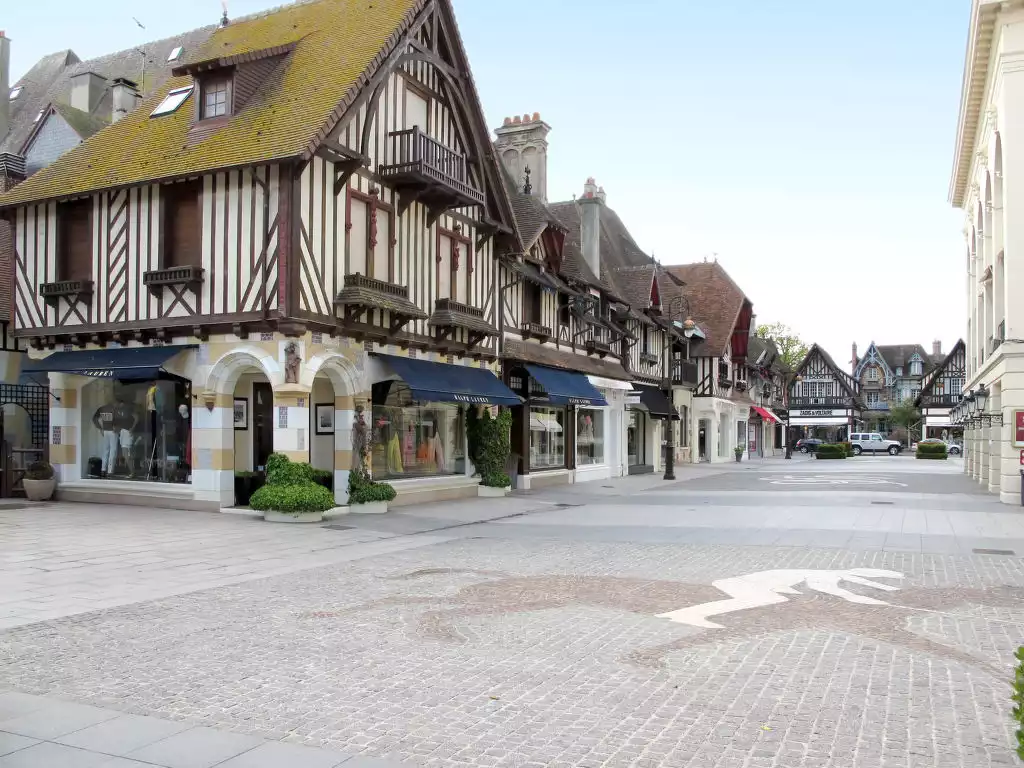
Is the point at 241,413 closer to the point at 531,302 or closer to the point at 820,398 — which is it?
the point at 531,302

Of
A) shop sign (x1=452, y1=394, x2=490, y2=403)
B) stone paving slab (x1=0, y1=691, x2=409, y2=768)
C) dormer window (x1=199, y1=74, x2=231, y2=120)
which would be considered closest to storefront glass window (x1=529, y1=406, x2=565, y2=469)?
shop sign (x1=452, y1=394, x2=490, y2=403)

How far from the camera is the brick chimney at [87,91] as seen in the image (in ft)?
81.7

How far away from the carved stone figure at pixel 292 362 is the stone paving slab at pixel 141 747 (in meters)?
10.3

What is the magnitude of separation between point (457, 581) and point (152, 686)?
14.0 ft

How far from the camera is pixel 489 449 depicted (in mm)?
20984

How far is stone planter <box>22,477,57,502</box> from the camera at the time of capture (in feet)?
57.8

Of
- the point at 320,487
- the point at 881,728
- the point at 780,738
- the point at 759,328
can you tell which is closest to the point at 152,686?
the point at 780,738

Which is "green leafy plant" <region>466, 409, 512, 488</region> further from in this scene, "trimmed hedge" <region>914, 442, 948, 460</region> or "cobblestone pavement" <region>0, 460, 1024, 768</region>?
"trimmed hedge" <region>914, 442, 948, 460</region>

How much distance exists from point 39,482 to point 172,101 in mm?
8123

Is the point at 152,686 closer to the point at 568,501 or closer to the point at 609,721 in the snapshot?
the point at 609,721

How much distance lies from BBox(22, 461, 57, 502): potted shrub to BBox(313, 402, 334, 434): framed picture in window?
18.1ft

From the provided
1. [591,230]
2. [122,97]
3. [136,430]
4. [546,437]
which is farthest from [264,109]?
[591,230]

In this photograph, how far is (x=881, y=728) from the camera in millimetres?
4887

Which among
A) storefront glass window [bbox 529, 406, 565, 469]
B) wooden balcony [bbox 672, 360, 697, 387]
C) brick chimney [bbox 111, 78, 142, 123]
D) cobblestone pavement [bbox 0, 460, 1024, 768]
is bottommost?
cobblestone pavement [bbox 0, 460, 1024, 768]
